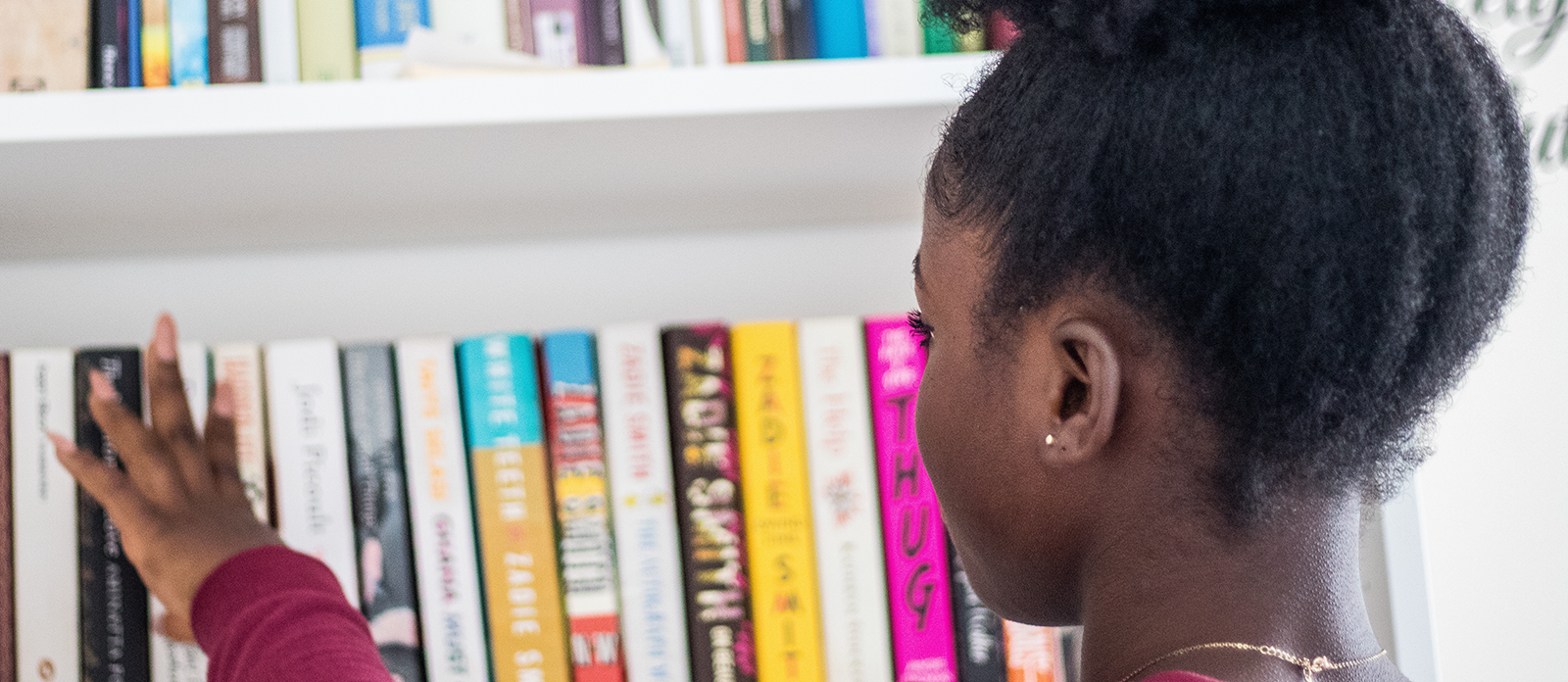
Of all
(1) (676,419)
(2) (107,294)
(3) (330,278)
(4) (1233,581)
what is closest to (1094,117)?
(4) (1233,581)

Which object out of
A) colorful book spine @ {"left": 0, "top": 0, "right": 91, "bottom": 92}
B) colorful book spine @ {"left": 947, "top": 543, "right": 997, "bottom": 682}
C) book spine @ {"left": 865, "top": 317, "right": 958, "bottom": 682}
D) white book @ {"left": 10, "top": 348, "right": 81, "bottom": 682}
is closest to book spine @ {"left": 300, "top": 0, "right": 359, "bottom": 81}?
colorful book spine @ {"left": 0, "top": 0, "right": 91, "bottom": 92}

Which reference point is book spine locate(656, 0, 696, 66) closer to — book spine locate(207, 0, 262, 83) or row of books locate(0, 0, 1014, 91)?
row of books locate(0, 0, 1014, 91)

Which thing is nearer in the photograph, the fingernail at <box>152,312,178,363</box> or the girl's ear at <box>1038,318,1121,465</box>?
the girl's ear at <box>1038,318,1121,465</box>

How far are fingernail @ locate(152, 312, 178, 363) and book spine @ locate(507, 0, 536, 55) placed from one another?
0.78 ft

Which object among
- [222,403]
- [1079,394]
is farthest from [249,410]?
[1079,394]

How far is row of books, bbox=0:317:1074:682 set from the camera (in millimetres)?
669

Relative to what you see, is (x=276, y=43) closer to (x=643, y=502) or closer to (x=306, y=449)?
(x=306, y=449)

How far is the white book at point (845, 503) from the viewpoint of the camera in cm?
70

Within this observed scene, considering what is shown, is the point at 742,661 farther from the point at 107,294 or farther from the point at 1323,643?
the point at 107,294

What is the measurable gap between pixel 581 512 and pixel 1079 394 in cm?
33

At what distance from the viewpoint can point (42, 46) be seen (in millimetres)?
638

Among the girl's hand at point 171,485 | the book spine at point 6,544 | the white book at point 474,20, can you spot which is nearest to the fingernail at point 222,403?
the girl's hand at point 171,485

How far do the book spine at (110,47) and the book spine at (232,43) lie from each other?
0.14 feet

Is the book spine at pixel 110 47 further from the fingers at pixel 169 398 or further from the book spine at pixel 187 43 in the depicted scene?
the fingers at pixel 169 398
